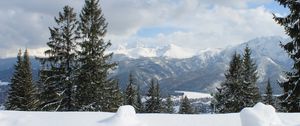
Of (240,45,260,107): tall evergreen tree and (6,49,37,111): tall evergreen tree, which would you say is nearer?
(6,49,37,111): tall evergreen tree

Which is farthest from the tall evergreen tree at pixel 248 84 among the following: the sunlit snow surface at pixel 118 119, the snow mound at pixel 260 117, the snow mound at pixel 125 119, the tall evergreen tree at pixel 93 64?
the snow mound at pixel 260 117

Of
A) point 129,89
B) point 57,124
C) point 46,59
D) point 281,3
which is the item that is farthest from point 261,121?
point 129,89

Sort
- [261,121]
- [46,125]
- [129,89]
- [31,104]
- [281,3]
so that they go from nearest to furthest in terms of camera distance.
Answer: [261,121]
[46,125]
[281,3]
[31,104]
[129,89]

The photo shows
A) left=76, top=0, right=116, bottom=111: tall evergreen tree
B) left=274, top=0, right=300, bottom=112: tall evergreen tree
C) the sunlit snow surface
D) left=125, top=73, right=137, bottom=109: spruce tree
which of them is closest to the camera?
the sunlit snow surface

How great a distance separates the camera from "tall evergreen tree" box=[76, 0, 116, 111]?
1437 inches

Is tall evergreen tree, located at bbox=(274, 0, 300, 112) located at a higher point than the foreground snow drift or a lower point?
higher

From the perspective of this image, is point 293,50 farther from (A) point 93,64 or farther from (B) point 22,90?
(B) point 22,90

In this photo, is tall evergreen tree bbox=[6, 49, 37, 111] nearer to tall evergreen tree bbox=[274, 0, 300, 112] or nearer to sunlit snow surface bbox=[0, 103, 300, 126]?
tall evergreen tree bbox=[274, 0, 300, 112]

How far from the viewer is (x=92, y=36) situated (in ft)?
Result: 124

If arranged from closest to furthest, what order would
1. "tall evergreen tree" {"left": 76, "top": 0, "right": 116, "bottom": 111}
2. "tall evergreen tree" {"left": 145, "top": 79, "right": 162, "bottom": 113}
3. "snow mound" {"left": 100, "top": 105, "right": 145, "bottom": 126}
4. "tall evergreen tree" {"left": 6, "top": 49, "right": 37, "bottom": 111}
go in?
"snow mound" {"left": 100, "top": 105, "right": 145, "bottom": 126}
"tall evergreen tree" {"left": 76, "top": 0, "right": 116, "bottom": 111}
"tall evergreen tree" {"left": 6, "top": 49, "right": 37, "bottom": 111}
"tall evergreen tree" {"left": 145, "top": 79, "right": 162, "bottom": 113}

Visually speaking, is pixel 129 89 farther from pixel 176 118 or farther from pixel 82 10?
pixel 176 118

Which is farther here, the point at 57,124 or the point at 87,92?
the point at 87,92

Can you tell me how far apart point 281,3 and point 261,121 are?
15163 mm

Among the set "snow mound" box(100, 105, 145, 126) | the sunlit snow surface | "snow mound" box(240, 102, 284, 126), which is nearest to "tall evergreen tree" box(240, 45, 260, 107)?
the sunlit snow surface
